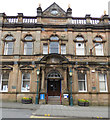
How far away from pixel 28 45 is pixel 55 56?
161 inches

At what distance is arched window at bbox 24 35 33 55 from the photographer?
14961mm

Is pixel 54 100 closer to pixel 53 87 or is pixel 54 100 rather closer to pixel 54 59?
pixel 53 87

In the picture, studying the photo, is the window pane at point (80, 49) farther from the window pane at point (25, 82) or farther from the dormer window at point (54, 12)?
the window pane at point (25, 82)

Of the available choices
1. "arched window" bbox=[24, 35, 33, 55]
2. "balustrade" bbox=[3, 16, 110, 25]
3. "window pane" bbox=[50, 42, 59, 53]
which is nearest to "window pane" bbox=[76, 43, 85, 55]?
"window pane" bbox=[50, 42, 59, 53]

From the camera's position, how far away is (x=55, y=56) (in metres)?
14.1

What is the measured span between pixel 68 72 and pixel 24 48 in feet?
21.8

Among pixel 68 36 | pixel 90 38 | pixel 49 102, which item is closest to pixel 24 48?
pixel 68 36

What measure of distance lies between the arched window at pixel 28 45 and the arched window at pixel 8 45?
1827mm

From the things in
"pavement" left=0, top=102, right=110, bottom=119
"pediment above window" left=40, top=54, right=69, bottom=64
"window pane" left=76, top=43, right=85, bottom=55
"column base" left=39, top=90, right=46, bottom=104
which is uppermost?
"window pane" left=76, top=43, right=85, bottom=55

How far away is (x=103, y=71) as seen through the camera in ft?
46.7

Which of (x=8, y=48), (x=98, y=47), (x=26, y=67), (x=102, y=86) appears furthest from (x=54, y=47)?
(x=102, y=86)

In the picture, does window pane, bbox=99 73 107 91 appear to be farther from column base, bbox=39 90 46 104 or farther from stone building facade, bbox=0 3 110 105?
column base, bbox=39 90 46 104

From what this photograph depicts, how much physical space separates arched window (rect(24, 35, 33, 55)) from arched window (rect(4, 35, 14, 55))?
183 cm

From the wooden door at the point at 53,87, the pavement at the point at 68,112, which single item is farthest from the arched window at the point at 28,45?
the pavement at the point at 68,112
